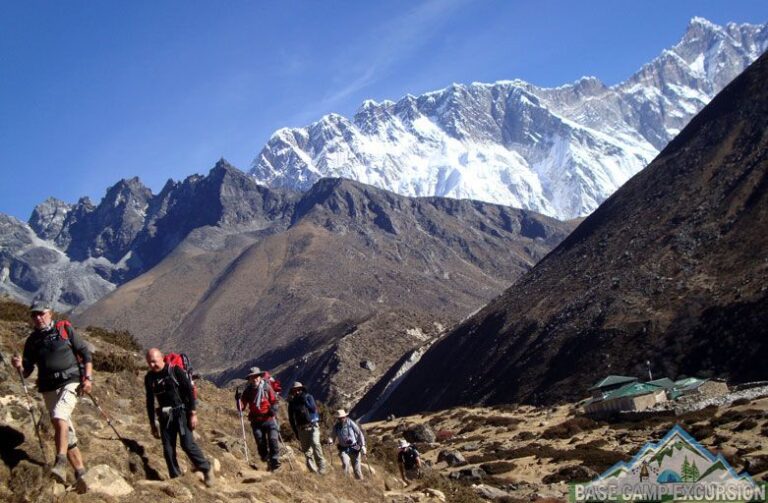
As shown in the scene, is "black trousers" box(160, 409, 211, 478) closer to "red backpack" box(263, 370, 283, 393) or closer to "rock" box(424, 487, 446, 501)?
"red backpack" box(263, 370, 283, 393)

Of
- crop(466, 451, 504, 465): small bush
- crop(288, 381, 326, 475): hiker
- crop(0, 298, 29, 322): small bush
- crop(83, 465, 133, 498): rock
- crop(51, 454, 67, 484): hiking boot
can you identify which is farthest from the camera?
crop(466, 451, 504, 465): small bush

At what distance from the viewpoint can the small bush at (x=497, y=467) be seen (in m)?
29.9

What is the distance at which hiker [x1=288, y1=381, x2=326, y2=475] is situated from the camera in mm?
14655

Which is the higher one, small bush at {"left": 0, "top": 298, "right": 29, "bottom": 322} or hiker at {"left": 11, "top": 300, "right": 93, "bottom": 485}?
small bush at {"left": 0, "top": 298, "right": 29, "bottom": 322}

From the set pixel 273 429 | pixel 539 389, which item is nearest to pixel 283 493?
pixel 273 429

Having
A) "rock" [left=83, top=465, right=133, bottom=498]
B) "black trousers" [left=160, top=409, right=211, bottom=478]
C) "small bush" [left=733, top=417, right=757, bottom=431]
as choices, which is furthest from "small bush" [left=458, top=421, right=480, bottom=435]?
"rock" [left=83, top=465, right=133, bottom=498]

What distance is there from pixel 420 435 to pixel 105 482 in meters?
38.0

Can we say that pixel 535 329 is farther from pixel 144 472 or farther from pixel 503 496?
pixel 144 472

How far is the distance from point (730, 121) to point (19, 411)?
89679 millimetres

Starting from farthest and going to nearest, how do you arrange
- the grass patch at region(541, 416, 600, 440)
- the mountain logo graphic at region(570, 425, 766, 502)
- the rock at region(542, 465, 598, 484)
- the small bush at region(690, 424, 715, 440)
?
the grass patch at region(541, 416, 600, 440), the small bush at region(690, 424, 715, 440), the rock at region(542, 465, 598, 484), the mountain logo graphic at region(570, 425, 766, 502)

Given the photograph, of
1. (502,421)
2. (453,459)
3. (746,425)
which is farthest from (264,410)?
(502,421)

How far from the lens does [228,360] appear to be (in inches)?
6816

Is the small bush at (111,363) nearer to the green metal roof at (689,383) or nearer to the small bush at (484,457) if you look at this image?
the small bush at (484,457)

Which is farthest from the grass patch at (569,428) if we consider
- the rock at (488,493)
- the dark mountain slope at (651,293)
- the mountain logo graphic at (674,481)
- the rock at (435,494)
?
the rock at (435,494)
